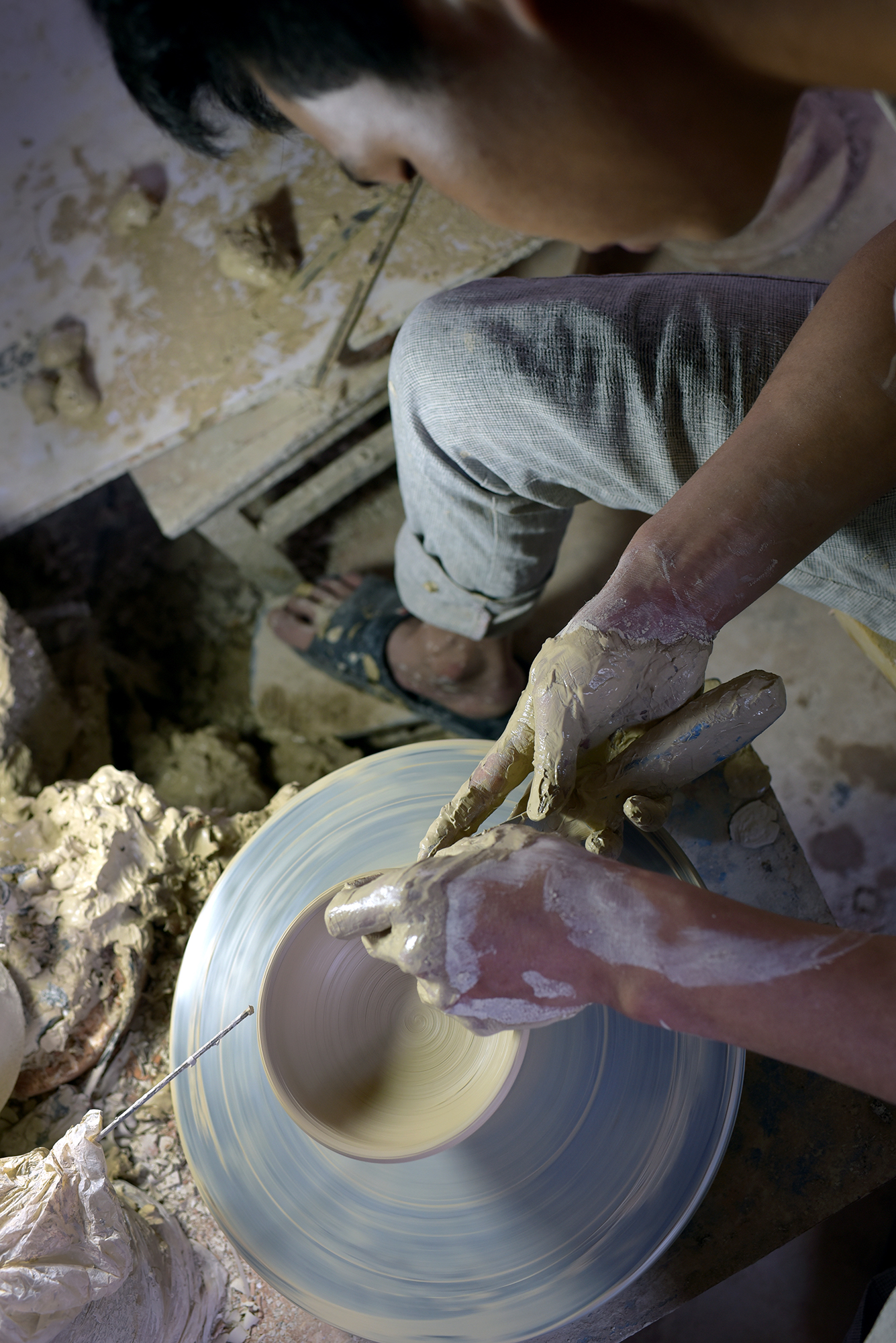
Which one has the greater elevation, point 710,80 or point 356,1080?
point 710,80

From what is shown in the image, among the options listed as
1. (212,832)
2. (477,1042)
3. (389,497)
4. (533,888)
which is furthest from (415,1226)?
(389,497)

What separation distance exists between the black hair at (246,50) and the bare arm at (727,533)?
0.63m

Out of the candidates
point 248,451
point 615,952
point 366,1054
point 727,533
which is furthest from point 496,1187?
point 248,451

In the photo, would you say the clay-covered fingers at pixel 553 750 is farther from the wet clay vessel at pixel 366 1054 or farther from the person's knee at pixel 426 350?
the person's knee at pixel 426 350

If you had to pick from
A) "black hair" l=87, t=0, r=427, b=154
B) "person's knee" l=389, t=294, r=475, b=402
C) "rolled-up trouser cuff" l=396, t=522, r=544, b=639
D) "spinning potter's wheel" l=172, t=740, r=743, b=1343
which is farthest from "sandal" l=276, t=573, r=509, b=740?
"black hair" l=87, t=0, r=427, b=154

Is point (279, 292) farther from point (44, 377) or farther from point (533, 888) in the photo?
point (533, 888)

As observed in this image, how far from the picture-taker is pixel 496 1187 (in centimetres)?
115

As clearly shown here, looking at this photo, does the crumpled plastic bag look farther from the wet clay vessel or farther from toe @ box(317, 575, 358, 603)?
toe @ box(317, 575, 358, 603)

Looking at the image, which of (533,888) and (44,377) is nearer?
(533,888)

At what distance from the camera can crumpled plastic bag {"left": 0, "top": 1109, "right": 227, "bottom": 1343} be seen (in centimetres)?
99

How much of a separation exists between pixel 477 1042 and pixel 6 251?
81.4 inches

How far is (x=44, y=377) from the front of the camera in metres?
1.92

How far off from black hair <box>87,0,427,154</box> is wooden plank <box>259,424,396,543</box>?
4.19ft

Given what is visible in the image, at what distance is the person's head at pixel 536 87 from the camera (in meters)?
0.56
